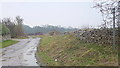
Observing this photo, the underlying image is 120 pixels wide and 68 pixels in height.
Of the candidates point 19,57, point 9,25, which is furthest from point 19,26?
point 19,57

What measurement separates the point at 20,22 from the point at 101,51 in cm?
5757

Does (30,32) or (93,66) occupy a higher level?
(93,66)

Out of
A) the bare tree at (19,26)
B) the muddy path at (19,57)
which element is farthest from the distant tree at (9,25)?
the muddy path at (19,57)

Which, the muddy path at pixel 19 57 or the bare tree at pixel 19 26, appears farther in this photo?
the bare tree at pixel 19 26

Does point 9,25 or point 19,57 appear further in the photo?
point 9,25

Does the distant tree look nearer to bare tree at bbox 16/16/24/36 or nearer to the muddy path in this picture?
bare tree at bbox 16/16/24/36

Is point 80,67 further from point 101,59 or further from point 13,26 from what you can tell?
point 13,26

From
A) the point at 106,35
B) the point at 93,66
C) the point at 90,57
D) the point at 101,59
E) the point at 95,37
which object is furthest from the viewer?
the point at 95,37

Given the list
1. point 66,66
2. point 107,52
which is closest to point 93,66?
point 66,66

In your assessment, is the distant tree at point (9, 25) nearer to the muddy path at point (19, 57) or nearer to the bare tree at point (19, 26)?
the bare tree at point (19, 26)

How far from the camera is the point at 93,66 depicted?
651cm

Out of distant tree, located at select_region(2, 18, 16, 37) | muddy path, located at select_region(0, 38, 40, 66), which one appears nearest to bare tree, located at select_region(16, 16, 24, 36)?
distant tree, located at select_region(2, 18, 16, 37)

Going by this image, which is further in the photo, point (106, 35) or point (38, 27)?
point (38, 27)

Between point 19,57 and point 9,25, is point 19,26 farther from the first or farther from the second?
point 19,57
